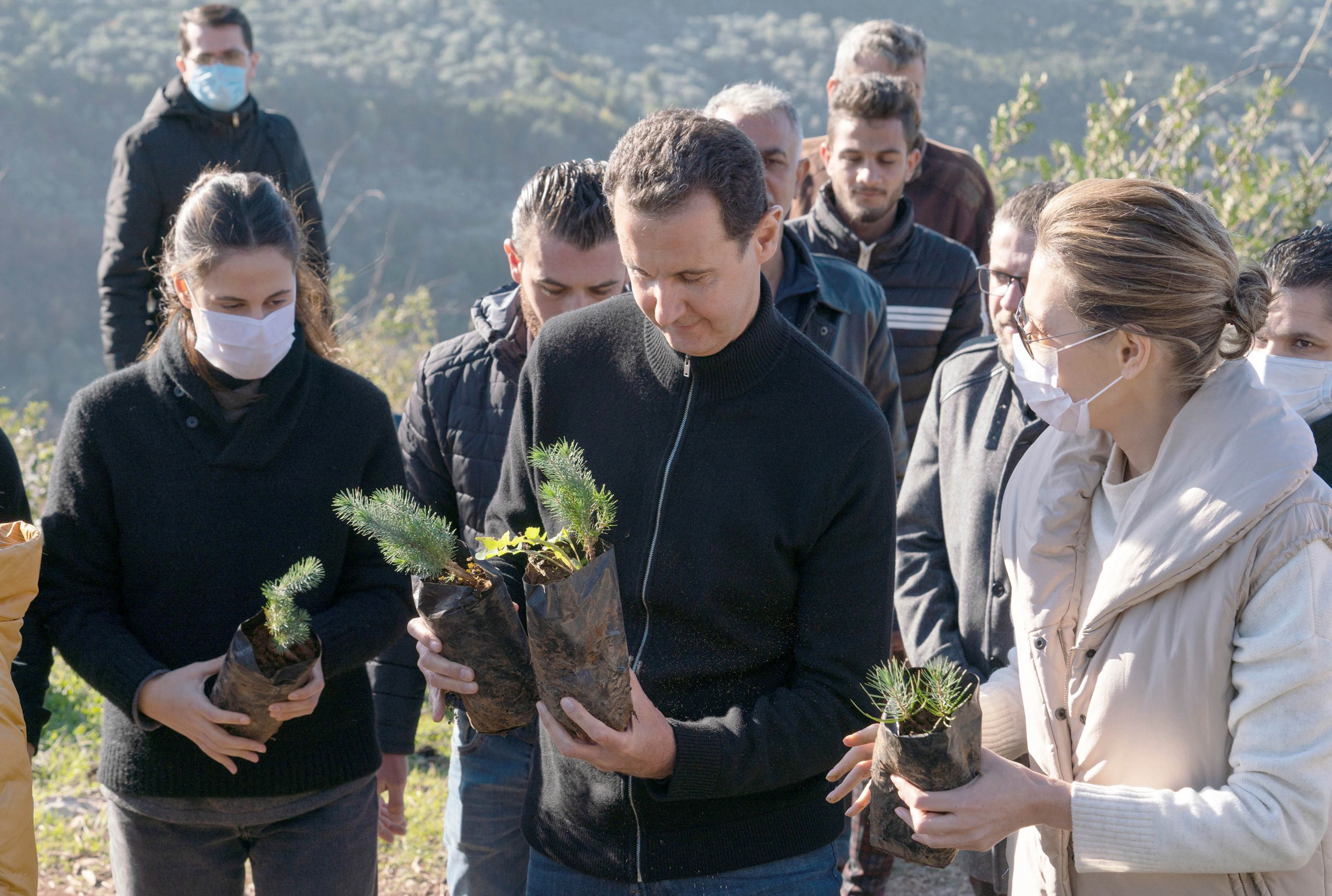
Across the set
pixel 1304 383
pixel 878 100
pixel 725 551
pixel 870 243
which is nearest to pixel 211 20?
pixel 878 100

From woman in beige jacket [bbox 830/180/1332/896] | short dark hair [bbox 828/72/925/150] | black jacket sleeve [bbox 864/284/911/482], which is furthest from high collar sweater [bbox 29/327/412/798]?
short dark hair [bbox 828/72/925/150]

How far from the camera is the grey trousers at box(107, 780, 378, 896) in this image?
251 cm

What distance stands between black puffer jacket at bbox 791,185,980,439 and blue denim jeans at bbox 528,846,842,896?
2.38 m

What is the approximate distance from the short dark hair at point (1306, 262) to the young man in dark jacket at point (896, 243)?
1332 millimetres

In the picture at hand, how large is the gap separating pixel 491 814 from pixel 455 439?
0.97m

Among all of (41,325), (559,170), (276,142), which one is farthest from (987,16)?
(559,170)

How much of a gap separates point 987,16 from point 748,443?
96.2ft

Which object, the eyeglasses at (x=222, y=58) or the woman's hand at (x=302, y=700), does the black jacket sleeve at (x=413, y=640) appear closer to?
the woman's hand at (x=302, y=700)

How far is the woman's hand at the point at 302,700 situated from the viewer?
7.52 ft

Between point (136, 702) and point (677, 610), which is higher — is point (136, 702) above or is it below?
below

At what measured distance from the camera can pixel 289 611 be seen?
218 centimetres

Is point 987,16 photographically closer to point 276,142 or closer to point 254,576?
point 276,142

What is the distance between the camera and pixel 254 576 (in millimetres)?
2574

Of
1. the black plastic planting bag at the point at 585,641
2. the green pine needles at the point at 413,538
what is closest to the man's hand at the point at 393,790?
the green pine needles at the point at 413,538
